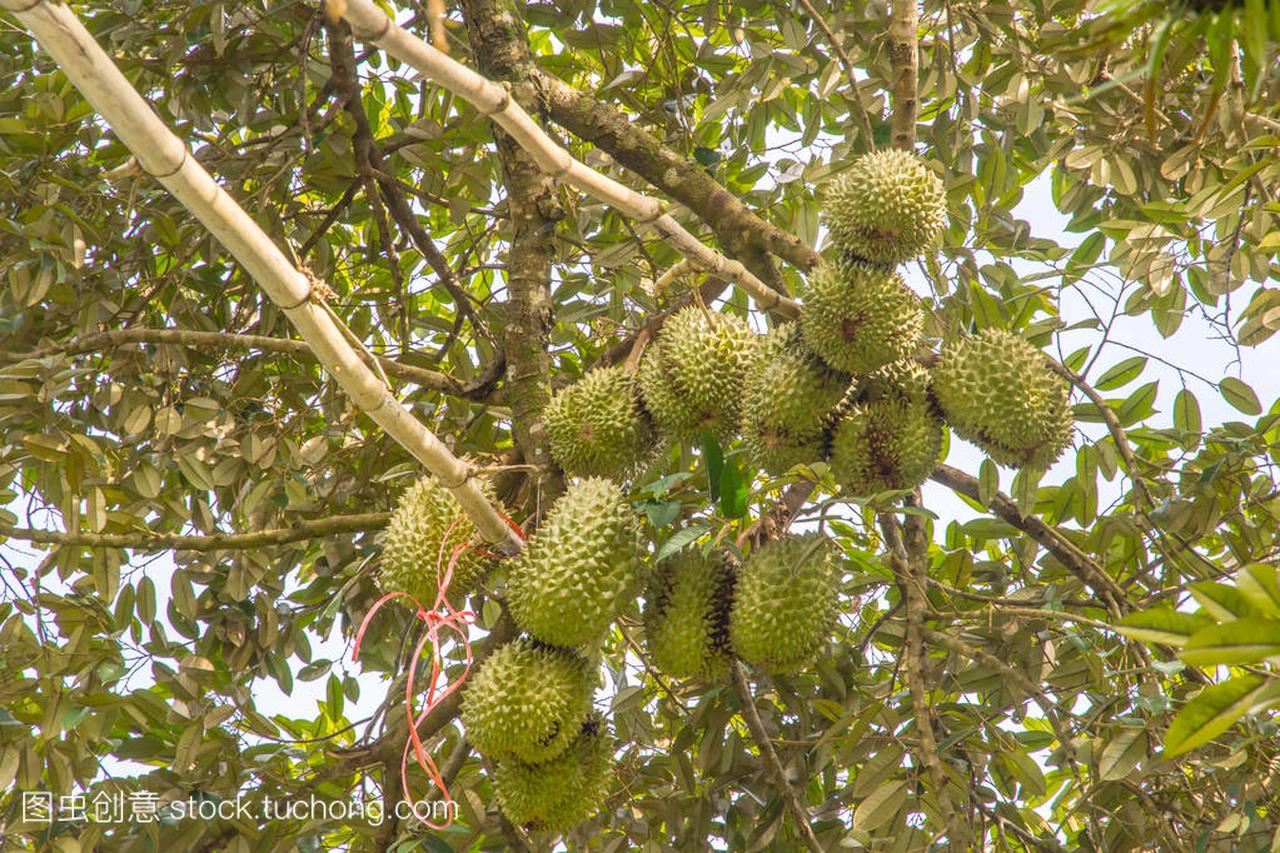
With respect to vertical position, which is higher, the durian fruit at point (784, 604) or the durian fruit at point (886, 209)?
the durian fruit at point (886, 209)

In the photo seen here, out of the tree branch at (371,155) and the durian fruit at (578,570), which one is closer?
the durian fruit at (578,570)

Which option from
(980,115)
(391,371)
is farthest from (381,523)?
(980,115)

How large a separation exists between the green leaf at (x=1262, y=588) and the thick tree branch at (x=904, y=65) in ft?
4.84

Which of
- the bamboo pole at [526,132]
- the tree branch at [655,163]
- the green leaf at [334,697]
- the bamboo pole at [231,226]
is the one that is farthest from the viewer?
the green leaf at [334,697]

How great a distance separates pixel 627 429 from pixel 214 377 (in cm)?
156

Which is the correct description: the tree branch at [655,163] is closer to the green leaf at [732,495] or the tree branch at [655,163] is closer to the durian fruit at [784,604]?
the green leaf at [732,495]

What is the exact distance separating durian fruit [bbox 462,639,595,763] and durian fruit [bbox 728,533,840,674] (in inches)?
11.9

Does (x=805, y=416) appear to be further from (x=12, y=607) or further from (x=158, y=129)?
(x=12, y=607)

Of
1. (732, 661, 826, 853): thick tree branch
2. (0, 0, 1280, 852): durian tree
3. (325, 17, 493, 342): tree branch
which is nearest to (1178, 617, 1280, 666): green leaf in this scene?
(0, 0, 1280, 852): durian tree

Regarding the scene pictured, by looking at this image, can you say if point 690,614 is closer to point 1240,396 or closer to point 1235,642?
point 1235,642

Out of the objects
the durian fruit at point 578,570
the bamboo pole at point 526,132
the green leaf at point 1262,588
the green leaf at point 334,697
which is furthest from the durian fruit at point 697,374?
the green leaf at point 334,697

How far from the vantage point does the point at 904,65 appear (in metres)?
2.28

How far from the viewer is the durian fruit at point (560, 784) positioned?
196 centimetres

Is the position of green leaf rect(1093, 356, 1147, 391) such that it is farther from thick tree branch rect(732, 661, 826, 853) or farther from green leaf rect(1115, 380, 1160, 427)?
thick tree branch rect(732, 661, 826, 853)
